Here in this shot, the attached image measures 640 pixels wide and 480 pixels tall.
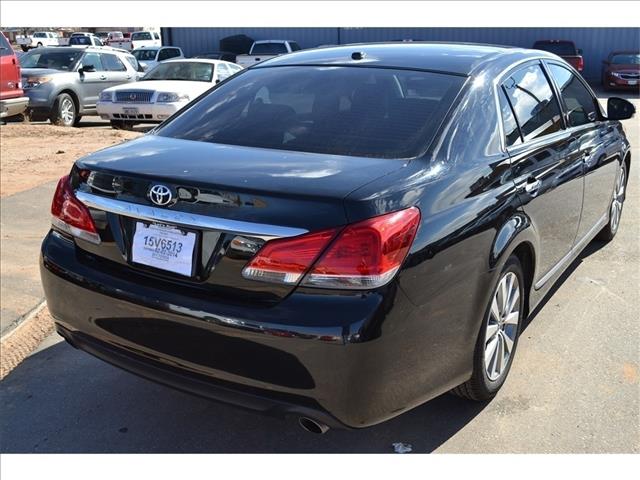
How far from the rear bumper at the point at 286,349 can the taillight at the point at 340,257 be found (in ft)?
0.18

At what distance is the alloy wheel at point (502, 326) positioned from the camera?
2959mm

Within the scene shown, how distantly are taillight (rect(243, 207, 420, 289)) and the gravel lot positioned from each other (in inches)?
25.7

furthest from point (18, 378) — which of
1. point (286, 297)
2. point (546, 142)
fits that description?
point (546, 142)

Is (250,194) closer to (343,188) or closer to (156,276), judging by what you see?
(343,188)

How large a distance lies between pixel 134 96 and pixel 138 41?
31364mm

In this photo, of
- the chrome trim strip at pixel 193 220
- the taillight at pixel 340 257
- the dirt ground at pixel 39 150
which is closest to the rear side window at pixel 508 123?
the taillight at pixel 340 257

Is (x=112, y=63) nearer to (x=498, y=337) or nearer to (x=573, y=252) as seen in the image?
(x=573, y=252)

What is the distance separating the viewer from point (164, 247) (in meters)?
2.45

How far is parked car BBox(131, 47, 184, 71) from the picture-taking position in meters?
26.1

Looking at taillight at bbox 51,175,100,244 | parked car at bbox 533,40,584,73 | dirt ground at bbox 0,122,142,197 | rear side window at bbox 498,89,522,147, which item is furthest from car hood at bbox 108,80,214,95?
parked car at bbox 533,40,584,73

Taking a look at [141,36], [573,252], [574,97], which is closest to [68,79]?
[574,97]

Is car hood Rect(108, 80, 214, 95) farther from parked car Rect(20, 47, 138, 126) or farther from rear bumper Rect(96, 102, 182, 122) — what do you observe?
parked car Rect(20, 47, 138, 126)

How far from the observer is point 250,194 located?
231 cm

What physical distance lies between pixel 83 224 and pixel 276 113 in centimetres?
107
